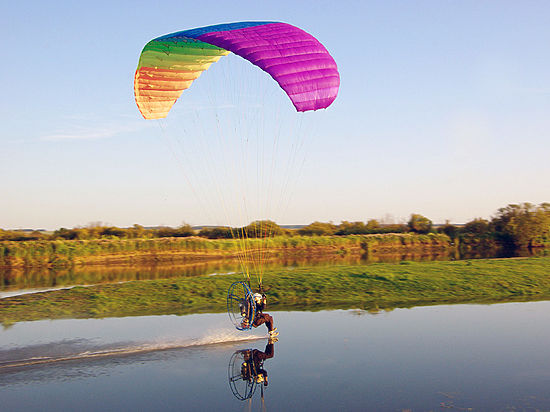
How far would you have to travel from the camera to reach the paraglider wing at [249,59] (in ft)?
42.9

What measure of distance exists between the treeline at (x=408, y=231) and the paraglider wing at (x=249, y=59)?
107 feet

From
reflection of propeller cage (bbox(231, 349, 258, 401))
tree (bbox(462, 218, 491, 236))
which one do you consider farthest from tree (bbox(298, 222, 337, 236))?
reflection of propeller cage (bbox(231, 349, 258, 401))

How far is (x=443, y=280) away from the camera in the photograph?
23.4m

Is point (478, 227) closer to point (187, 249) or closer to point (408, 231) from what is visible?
point (408, 231)

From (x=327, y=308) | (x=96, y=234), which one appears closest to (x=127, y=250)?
(x=96, y=234)

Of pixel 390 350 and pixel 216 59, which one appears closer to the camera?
pixel 390 350

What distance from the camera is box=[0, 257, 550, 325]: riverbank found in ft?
62.1

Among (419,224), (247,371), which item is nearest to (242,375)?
(247,371)

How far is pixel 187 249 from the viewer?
Answer: 44844mm

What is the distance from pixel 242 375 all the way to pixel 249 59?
Answer: 7.97 meters

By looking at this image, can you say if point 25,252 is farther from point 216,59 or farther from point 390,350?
point 390,350

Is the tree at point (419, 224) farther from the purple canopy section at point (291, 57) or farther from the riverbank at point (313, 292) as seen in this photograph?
the purple canopy section at point (291, 57)

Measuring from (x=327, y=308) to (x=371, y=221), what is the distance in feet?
132

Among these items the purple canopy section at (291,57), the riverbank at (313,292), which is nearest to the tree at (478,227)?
the riverbank at (313,292)
